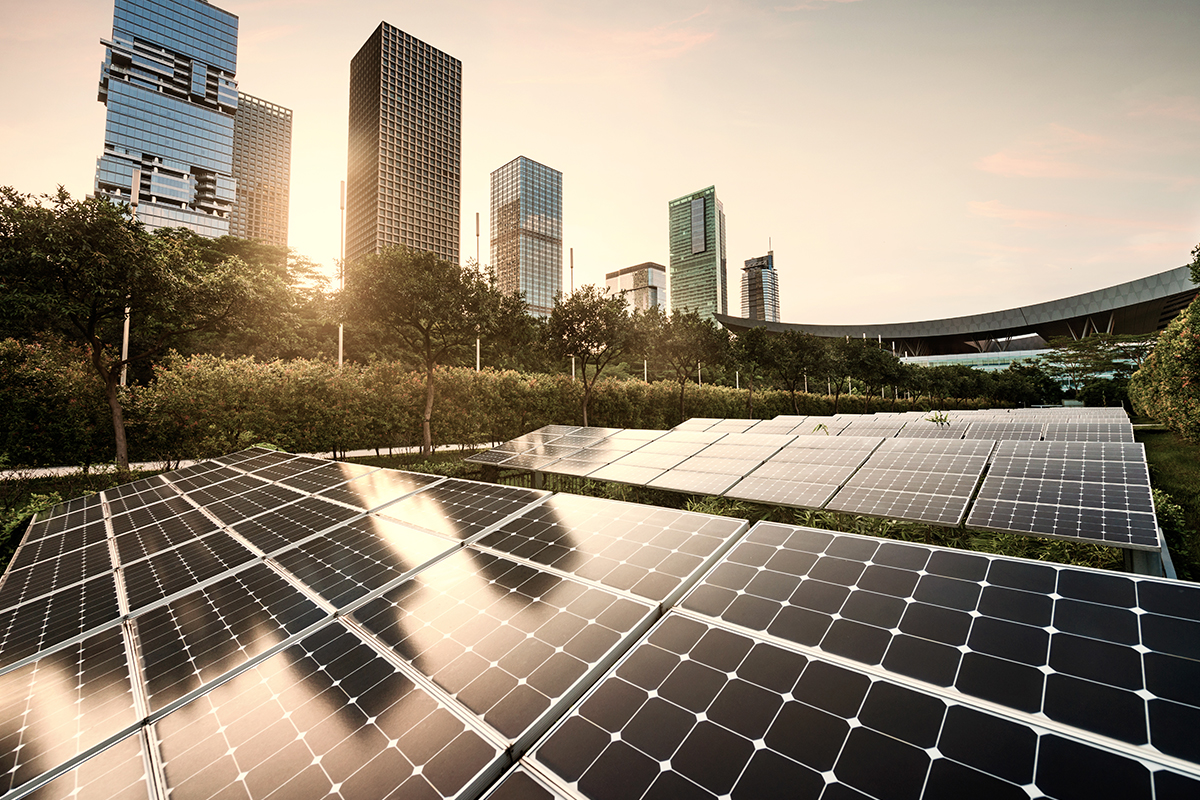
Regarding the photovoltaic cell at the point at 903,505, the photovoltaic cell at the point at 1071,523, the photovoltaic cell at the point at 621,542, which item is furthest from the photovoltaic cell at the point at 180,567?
the photovoltaic cell at the point at 1071,523

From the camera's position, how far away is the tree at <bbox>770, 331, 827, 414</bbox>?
40.1 metres

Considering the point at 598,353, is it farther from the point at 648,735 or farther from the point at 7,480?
the point at 648,735

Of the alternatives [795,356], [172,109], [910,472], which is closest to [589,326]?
[910,472]

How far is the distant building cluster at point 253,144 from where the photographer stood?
102m

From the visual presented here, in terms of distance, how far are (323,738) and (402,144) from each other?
15687cm

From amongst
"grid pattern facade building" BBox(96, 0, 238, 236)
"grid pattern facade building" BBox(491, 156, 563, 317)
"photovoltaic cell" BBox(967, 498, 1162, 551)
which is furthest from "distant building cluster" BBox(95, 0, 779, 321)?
"photovoltaic cell" BBox(967, 498, 1162, 551)

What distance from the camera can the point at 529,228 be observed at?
168000mm

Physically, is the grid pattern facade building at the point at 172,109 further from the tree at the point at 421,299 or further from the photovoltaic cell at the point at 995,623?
the photovoltaic cell at the point at 995,623

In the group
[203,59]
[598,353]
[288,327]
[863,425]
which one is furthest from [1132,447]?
[203,59]

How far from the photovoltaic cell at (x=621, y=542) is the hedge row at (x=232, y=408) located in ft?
48.8

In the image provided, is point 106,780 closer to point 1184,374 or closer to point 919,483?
point 919,483

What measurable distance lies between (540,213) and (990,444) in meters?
187

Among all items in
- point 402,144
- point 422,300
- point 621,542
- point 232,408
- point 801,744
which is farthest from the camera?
point 402,144

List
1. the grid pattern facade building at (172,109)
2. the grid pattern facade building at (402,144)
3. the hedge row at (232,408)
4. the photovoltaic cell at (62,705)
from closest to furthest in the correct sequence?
the photovoltaic cell at (62,705) → the hedge row at (232,408) → the grid pattern facade building at (172,109) → the grid pattern facade building at (402,144)
